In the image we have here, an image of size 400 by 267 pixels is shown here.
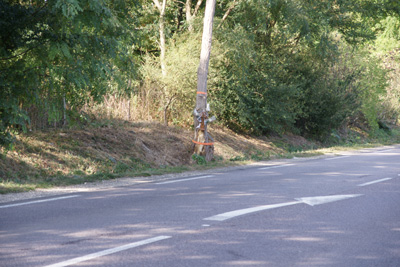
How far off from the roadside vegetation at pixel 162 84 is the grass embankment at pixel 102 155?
2.1 inches

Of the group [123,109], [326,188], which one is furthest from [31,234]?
[123,109]

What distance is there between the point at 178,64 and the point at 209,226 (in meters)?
14.3

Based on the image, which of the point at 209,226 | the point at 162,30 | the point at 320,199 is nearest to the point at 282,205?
the point at 320,199

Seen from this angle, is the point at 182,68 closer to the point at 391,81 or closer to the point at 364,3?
the point at 364,3

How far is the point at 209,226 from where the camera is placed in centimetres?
619

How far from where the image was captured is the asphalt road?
4883 millimetres

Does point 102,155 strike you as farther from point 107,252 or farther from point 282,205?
point 107,252

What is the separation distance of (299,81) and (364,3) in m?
5.67

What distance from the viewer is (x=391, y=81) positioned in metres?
40.6

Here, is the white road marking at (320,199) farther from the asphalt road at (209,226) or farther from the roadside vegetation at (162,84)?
the roadside vegetation at (162,84)

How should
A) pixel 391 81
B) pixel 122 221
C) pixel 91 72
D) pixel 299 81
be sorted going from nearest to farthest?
1. pixel 122 221
2. pixel 91 72
3. pixel 299 81
4. pixel 391 81

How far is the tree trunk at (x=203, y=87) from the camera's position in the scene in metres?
16.1

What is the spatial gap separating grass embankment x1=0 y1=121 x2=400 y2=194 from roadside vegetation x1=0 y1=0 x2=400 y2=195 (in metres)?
0.05

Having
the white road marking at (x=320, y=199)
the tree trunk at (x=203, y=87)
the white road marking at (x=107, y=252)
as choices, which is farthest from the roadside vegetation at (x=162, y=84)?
the white road marking at (x=320, y=199)
